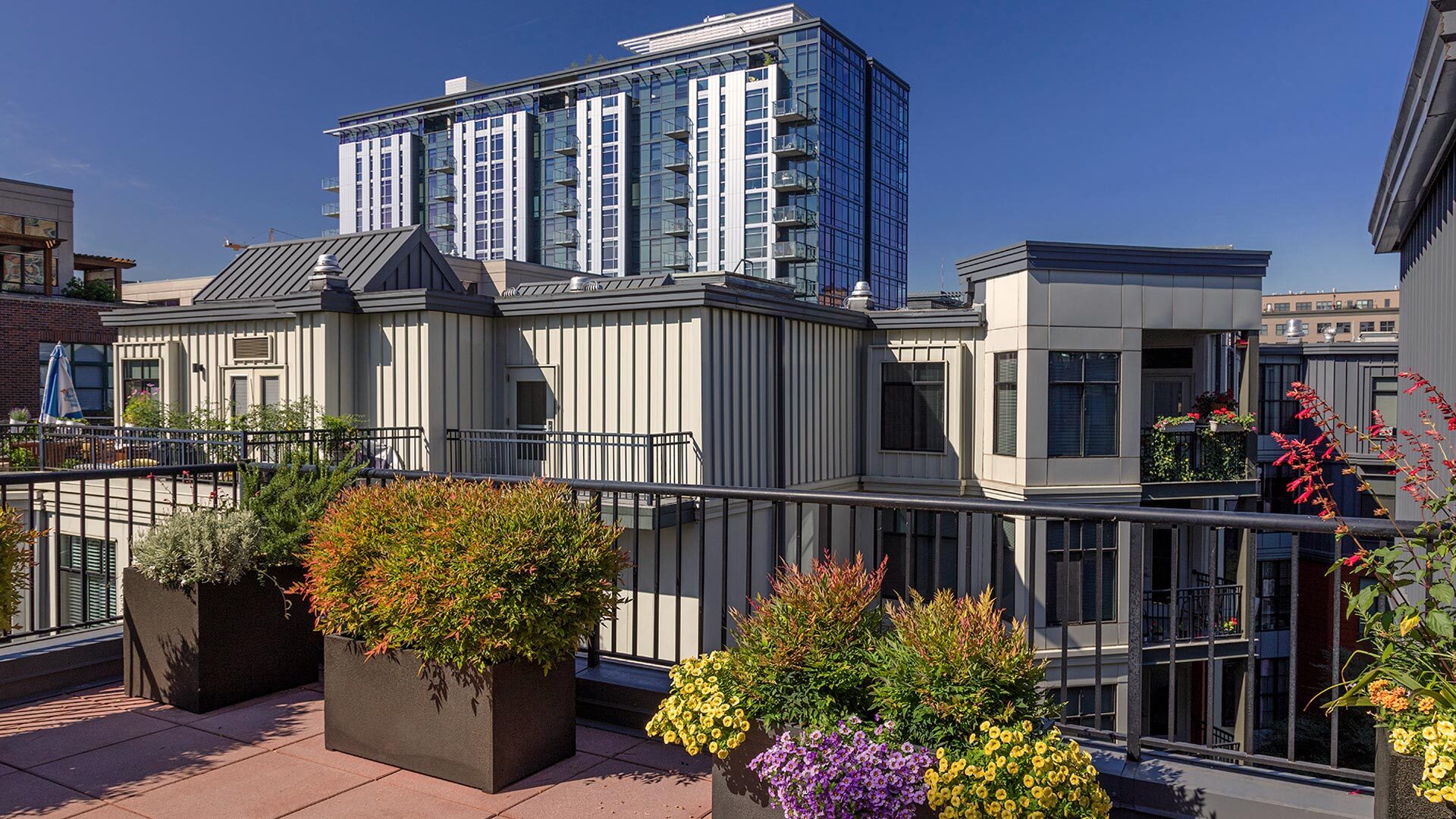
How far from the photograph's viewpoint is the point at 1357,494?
27516 millimetres

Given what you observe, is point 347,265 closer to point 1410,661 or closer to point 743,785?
point 743,785

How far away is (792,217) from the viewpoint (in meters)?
53.2

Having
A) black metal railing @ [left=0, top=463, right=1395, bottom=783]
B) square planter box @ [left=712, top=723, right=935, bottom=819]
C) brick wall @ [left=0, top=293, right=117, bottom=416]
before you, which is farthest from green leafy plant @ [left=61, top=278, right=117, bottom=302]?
square planter box @ [left=712, top=723, right=935, bottom=819]

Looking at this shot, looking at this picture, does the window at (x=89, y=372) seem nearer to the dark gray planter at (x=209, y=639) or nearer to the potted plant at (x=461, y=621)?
the dark gray planter at (x=209, y=639)

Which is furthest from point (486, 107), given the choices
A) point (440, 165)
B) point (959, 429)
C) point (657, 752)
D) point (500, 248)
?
point (657, 752)

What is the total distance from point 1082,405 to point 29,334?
30780 mm

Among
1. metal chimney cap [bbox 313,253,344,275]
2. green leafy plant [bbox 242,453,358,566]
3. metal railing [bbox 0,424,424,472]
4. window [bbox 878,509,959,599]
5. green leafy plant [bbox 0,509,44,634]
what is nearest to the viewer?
green leafy plant [bbox 0,509,44,634]

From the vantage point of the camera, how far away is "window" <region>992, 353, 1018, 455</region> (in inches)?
653

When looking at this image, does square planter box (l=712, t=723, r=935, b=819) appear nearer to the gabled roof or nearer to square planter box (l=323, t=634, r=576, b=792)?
square planter box (l=323, t=634, r=576, b=792)

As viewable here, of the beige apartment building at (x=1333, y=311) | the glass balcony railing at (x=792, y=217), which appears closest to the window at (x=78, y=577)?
the glass balcony railing at (x=792, y=217)

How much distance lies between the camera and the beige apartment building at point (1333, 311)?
85375 millimetres

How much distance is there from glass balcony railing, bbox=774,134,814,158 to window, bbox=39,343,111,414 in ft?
118

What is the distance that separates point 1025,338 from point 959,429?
102 inches

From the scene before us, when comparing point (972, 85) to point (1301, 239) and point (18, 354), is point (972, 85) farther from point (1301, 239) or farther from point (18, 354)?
point (18, 354)
